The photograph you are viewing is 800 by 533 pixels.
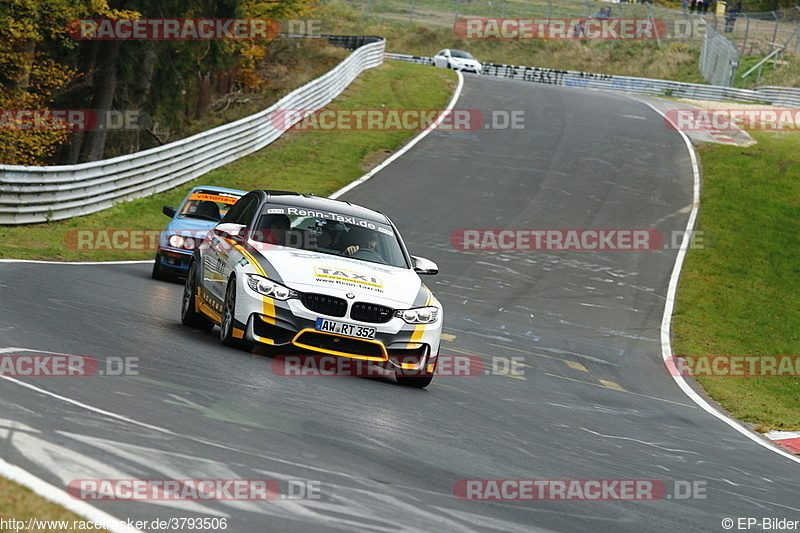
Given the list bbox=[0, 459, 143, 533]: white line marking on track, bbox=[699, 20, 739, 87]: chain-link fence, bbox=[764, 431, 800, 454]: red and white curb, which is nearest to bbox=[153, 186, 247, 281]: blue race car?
bbox=[764, 431, 800, 454]: red and white curb

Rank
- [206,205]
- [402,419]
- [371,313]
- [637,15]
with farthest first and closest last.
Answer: [637,15] → [206,205] → [371,313] → [402,419]

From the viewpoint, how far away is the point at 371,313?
9406mm

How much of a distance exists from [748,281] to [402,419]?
603 inches

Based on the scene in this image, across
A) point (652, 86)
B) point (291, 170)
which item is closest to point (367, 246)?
point (291, 170)

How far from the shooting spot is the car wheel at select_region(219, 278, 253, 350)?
9.62m

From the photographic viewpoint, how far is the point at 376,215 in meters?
11.1

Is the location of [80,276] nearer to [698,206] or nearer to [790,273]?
[790,273]

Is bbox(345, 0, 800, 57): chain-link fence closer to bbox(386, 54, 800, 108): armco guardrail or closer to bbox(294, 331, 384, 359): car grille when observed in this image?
bbox(386, 54, 800, 108): armco guardrail

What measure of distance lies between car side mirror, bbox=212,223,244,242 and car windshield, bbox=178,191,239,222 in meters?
5.67

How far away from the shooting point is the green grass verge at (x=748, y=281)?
47.5 ft
